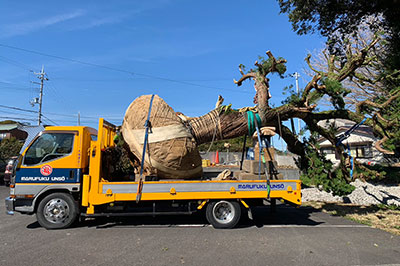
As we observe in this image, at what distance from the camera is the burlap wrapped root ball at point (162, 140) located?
593cm

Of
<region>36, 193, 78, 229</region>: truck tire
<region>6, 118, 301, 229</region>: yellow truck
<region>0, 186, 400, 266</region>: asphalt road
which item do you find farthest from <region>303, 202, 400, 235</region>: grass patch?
<region>36, 193, 78, 229</region>: truck tire

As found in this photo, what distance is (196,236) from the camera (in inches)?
211

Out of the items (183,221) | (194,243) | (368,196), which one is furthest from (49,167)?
(368,196)

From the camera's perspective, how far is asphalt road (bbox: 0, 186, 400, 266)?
4.18m

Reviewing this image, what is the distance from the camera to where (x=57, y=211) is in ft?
19.0

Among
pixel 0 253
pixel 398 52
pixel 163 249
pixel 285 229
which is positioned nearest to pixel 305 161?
pixel 285 229

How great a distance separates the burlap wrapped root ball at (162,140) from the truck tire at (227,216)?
3.32ft

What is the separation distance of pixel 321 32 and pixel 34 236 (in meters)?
12.2

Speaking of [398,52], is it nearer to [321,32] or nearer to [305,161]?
[321,32]

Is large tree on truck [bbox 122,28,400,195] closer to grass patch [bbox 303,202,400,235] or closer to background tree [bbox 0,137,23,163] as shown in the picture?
grass patch [bbox 303,202,400,235]

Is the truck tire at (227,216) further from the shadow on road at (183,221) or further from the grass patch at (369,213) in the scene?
the grass patch at (369,213)

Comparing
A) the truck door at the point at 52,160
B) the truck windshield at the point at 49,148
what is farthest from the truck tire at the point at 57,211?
the truck windshield at the point at 49,148

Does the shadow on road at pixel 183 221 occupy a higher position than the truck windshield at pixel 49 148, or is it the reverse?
the truck windshield at pixel 49 148

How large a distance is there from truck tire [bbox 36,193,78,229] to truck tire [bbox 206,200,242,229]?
9.67 feet
